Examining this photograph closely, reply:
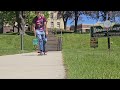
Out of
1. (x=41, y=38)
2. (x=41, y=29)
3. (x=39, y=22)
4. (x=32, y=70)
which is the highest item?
(x=39, y=22)

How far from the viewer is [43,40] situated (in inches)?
474

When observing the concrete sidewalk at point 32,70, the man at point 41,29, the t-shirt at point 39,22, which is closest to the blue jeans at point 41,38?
the man at point 41,29

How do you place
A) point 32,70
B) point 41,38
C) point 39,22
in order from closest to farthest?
point 32,70 → point 39,22 → point 41,38

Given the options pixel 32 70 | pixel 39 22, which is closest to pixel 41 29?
pixel 39 22

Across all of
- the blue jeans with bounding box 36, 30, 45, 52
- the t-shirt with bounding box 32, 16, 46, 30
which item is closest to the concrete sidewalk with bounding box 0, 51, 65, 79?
the blue jeans with bounding box 36, 30, 45, 52

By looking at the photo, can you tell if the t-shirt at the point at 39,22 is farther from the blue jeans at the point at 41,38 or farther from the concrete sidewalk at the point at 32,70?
the concrete sidewalk at the point at 32,70

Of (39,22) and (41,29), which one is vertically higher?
(39,22)

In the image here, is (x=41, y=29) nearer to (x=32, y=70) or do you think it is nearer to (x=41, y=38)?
(x=41, y=38)

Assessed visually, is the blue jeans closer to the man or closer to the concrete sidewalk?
the man
